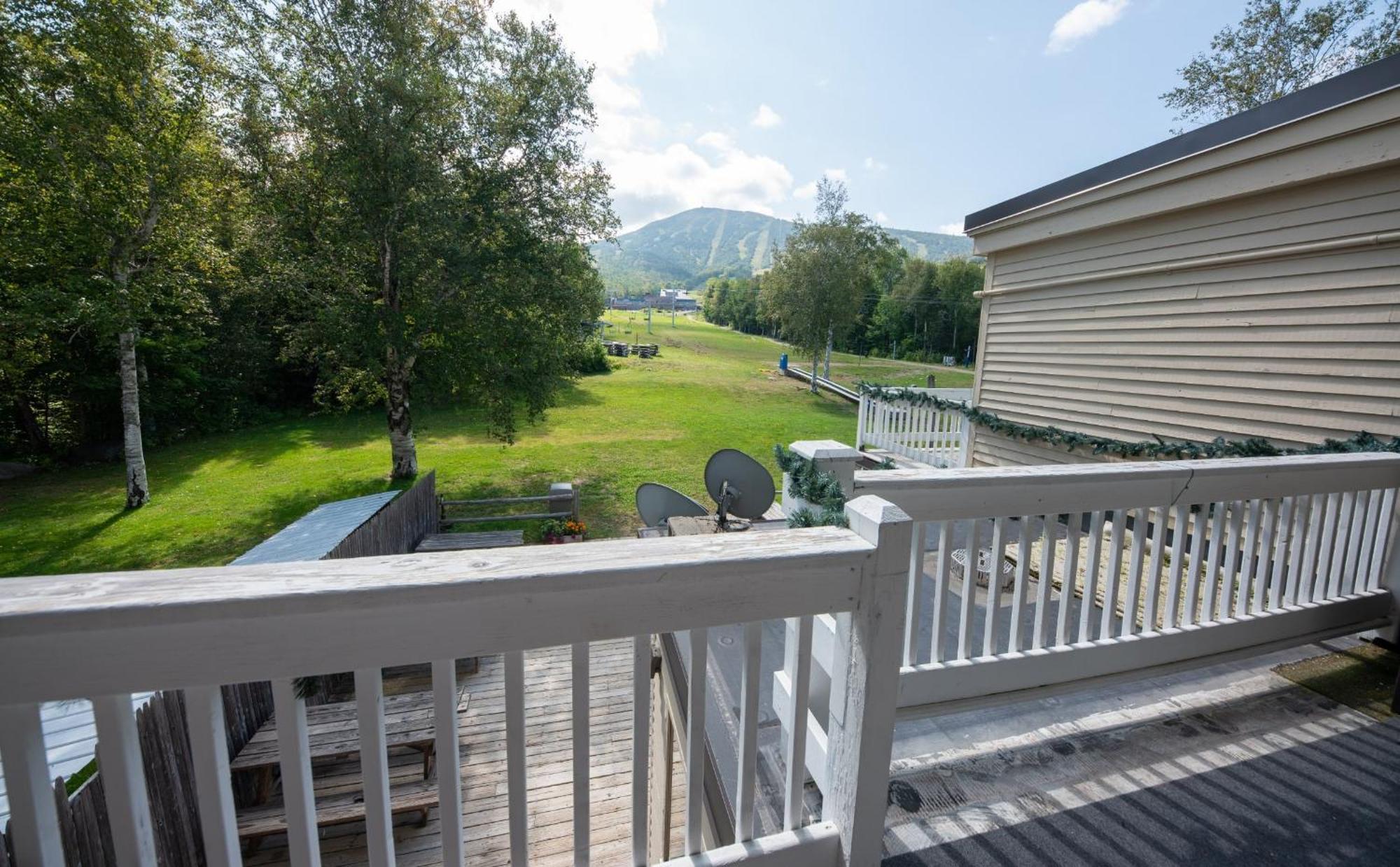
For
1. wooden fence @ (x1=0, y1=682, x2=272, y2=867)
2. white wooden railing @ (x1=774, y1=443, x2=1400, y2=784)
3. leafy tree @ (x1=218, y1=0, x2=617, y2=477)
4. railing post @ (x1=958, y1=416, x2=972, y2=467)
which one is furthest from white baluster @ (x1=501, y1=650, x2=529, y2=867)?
leafy tree @ (x1=218, y1=0, x2=617, y2=477)

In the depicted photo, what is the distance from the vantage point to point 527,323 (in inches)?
384

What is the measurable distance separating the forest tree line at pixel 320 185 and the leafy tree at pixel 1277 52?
1590 cm

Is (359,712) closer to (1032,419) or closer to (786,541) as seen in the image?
(786,541)

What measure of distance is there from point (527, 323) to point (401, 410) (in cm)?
296

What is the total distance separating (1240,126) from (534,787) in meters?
6.73

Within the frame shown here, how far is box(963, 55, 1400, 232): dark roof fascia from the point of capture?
11.4 ft

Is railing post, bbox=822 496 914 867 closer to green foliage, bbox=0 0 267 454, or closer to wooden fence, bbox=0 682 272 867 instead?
wooden fence, bbox=0 682 272 867

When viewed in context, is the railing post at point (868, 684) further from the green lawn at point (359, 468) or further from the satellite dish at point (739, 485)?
the green lawn at point (359, 468)

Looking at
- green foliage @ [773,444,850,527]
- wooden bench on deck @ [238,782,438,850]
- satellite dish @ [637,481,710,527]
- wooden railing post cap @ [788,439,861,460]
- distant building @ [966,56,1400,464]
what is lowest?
wooden bench on deck @ [238,782,438,850]

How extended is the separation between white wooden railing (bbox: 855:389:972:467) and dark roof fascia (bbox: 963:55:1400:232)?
2884 mm

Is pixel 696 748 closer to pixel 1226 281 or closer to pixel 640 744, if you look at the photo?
pixel 640 744

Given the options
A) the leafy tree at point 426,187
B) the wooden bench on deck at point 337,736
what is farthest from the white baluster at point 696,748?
the leafy tree at point 426,187

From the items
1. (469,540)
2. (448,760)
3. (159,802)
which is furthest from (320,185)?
(448,760)

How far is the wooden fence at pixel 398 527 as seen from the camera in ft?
16.6
